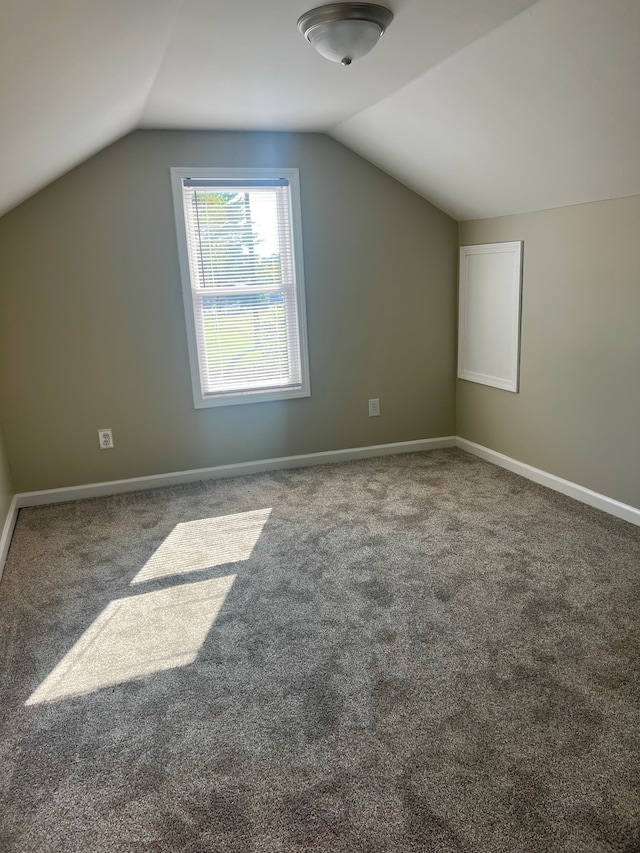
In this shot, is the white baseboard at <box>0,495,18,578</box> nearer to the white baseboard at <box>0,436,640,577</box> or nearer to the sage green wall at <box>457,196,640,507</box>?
the white baseboard at <box>0,436,640,577</box>

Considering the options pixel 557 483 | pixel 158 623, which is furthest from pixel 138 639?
pixel 557 483

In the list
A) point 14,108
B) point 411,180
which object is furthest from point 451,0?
point 411,180

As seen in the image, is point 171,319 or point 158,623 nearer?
point 158,623

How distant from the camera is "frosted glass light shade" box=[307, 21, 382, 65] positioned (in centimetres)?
206

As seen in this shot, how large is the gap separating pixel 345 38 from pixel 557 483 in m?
2.59

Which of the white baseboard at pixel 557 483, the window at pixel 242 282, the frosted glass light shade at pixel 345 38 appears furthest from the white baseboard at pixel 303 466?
the frosted glass light shade at pixel 345 38

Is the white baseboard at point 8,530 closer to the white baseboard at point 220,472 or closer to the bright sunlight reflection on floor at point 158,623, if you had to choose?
the white baseboard at point 220,472

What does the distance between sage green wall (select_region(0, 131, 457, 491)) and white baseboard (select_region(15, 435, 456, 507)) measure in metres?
0.05

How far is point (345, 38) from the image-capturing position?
2.12m

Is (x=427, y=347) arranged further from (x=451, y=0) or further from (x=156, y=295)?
(x=451, y=0)

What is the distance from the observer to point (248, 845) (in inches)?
58.2

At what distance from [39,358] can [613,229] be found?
3.27m

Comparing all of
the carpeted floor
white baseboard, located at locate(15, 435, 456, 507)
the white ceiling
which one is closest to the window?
the white ceiling

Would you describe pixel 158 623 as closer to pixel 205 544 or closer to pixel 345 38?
pixel 205 544
